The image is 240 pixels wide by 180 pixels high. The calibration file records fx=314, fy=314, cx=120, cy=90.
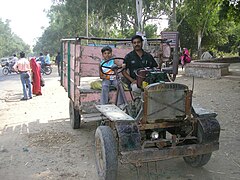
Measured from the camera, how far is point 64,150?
561 centimetres

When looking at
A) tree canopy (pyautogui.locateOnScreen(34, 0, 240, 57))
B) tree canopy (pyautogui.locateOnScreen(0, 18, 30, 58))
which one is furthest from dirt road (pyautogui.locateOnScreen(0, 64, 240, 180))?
tree canopy (pyautogui.locateOnScreen(0, 18, 30, 58))

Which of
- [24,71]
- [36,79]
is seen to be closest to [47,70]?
[36,79]

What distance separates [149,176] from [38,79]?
29.4 feet

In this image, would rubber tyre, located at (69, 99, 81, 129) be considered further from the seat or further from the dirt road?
the seat

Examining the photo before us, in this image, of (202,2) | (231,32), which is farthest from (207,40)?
(202,2)

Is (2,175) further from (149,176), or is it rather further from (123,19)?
(123,19)

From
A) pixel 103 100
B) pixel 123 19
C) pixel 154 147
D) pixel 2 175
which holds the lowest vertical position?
pixel 2 175

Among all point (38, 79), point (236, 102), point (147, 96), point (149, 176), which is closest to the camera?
point (147, 96)

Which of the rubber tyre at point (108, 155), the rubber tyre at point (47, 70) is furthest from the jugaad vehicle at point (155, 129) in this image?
the rubber tyre at point (47, 70)

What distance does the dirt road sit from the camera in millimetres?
4508

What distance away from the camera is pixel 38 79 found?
1240cm

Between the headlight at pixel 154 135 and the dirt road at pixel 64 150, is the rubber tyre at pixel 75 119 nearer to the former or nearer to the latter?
the dirt road at pixel 64 150

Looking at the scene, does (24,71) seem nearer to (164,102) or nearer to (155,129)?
(155,129)

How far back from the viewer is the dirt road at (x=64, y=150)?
4.51 meters
